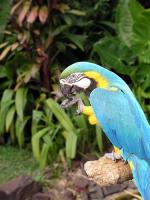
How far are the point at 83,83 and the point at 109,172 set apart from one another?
35 centimetres

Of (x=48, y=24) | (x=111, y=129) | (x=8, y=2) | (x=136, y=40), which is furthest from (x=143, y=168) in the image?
(x=8, y=2)

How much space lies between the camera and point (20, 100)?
4.91 metres

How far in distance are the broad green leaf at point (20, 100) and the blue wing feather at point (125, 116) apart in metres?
2.99

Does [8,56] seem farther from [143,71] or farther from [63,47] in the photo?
[143,71]

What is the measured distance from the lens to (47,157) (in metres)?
4.66

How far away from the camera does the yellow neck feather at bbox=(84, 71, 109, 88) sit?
6.05 ft

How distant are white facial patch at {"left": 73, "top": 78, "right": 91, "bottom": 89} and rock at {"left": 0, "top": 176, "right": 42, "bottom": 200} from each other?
235 centimetres

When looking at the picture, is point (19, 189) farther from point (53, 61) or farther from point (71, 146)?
point (53, 61)

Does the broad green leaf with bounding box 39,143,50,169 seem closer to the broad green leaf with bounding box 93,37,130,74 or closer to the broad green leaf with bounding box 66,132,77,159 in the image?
the broad green leaf with bounding box 66,132,77,159

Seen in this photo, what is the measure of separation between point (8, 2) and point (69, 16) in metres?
0.57

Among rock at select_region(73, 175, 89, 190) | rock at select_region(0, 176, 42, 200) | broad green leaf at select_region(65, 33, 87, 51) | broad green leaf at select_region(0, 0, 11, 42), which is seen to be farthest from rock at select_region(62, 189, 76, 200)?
broad green leaf at select_region(0, 0, 11, 42)

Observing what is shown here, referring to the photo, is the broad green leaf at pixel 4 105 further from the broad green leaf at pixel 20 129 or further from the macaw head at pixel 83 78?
the macaw head at pixel 83 78

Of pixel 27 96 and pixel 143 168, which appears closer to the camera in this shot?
pixel 143 168

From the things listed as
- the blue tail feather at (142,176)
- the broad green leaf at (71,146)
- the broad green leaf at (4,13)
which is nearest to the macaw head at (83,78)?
the blue tail feather at (142,176)
